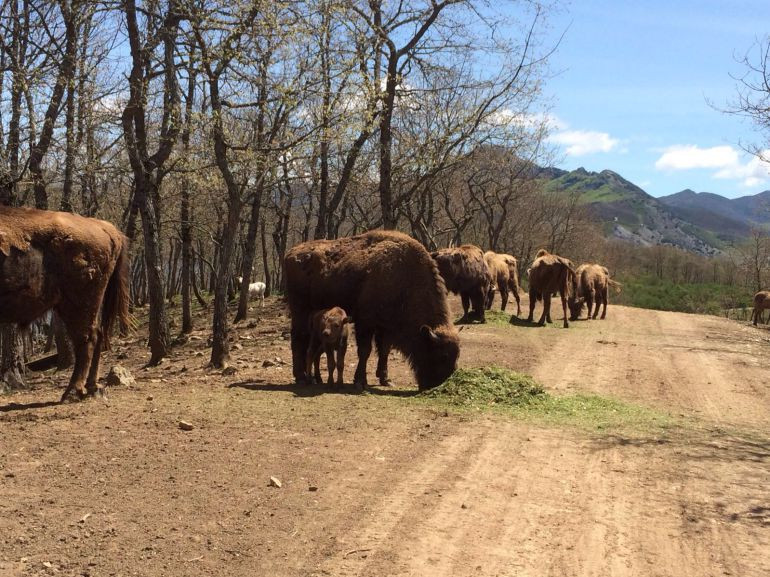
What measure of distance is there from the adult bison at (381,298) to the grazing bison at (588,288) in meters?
12.6

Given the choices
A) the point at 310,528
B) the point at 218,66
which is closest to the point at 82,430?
the point at 310,528

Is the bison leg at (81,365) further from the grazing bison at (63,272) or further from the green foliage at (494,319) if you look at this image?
the green foliage at (494,319)

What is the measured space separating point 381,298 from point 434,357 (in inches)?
49.3

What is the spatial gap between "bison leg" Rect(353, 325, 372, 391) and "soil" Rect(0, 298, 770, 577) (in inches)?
22.8

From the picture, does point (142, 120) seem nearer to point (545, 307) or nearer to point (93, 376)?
point (93, 376)

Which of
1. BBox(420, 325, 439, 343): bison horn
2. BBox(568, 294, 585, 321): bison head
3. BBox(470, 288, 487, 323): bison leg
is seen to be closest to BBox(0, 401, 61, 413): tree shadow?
BBox(420, 325, 439, 343): bison horn

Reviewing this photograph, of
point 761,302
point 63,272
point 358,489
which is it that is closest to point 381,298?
point 63,272

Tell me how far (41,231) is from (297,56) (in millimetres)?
6767

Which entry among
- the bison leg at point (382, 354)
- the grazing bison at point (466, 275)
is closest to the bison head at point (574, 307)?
the grazing bison at point (466, 275)

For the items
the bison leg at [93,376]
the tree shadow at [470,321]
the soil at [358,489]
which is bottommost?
the soil at [358,489]

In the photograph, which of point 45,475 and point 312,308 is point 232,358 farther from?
point 45,475

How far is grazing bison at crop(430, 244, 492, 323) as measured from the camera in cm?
1920

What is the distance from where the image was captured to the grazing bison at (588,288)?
74.0 ft

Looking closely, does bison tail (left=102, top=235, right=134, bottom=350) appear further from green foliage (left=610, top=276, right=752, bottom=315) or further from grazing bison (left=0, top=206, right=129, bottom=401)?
green foliage (left=610, top=276, right=752, bottom=315)
